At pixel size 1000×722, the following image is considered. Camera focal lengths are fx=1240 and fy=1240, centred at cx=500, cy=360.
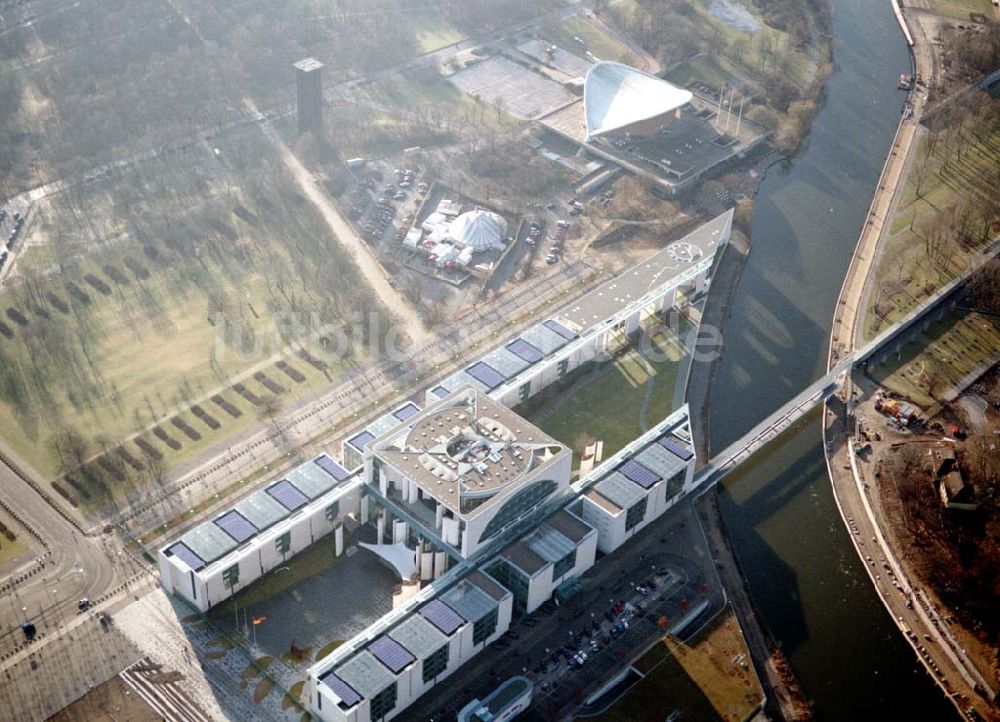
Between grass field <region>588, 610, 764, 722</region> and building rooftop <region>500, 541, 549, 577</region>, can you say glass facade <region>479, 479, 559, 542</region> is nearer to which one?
building rooftop <region>500, 541, 549, 577</region>

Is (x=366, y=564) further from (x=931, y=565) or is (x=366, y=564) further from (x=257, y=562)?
(x=931, y=565)

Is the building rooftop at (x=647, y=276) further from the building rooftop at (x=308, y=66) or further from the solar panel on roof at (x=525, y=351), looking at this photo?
the building rooftop at (x=308, y=66)

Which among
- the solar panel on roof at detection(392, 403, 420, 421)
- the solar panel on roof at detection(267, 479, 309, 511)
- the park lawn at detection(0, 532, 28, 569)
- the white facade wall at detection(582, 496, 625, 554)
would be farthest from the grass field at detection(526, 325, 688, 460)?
the park lawn at detection(0, 532, 28, 569)

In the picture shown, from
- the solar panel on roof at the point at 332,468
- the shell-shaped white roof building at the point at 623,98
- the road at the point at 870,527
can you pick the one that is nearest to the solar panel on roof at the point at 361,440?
the solar panel on roof at the point at 332,468

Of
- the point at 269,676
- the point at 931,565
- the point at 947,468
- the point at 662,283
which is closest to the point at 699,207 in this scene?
the point at 662,283

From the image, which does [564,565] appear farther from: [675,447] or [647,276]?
[647,276]
